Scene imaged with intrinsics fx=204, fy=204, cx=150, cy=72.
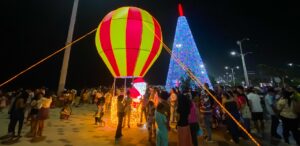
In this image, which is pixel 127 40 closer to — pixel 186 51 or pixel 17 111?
pixel 17 111

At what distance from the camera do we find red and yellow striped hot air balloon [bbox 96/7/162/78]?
967 centimetres

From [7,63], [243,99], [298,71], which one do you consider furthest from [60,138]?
[298,71]

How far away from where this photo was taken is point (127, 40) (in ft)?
31.7

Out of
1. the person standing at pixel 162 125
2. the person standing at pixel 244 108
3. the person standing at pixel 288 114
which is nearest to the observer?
the person standing at pixel 162 125

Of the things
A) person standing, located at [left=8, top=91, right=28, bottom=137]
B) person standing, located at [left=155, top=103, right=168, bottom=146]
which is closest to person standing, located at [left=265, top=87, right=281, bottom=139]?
person standing, located at [left=155, top=103, right=168, bottom=146]

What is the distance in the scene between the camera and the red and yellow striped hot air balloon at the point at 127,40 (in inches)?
381

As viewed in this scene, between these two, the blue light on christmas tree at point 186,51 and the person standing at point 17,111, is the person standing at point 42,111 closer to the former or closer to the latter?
the person standing at point 17,111

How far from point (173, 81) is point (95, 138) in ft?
57.6

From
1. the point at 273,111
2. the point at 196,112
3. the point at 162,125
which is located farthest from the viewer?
the point at 273,111

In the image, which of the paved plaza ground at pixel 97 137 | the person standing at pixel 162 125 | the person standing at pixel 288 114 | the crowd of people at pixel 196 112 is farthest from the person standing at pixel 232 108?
the person standing at pixel 162 125

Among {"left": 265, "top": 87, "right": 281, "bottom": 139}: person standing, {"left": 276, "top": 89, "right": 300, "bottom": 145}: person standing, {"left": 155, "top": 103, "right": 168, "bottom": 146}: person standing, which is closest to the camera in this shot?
{"left": 155, "top": 103, "right": 168, "bottom": 146}: person standing

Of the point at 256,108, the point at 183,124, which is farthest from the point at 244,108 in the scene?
the point at 183,124

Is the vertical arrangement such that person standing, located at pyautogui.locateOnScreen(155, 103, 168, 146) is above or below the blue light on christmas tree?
below

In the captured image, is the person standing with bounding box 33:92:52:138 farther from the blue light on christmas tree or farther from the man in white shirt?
the blue light on christmas tree
